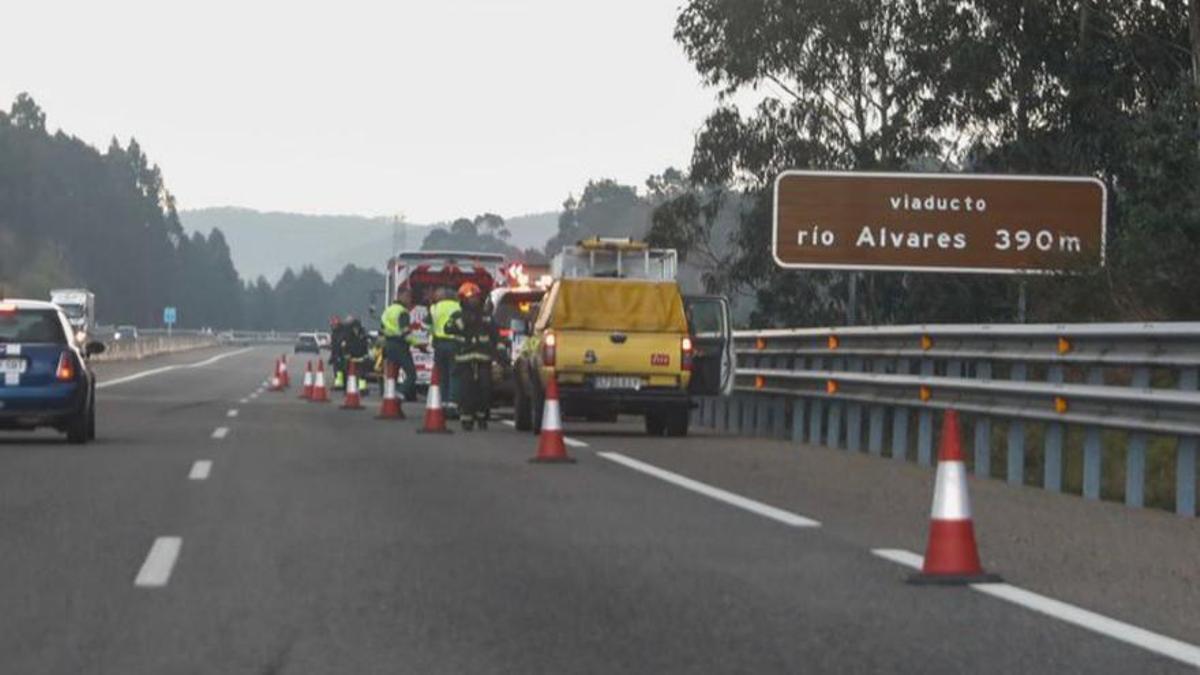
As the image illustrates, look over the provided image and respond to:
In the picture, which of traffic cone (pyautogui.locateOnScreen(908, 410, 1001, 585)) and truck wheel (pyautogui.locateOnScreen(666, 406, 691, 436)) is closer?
traffic cone (pyautogui.locateOnScreen(908, 410, 1001, 585))

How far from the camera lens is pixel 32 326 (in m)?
22.8

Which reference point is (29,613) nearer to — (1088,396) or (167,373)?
(1088,396)

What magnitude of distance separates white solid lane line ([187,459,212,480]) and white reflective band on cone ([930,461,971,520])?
7.89 metres

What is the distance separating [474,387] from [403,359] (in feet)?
29.2

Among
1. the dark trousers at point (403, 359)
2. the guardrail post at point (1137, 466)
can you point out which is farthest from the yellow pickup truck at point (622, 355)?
the guardrail post at point (1137, 466)

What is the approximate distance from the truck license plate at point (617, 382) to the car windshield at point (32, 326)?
228 inches

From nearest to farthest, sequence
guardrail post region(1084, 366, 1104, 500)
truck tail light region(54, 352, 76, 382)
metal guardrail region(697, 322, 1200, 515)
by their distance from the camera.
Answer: metal guardrail region(697, 322, 1200, 515), guardrail post region(1084, 366, 1104, 500), truck tail light region(54, 352, 76, 382)

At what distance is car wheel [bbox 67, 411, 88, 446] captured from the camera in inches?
870

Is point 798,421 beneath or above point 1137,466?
beneath

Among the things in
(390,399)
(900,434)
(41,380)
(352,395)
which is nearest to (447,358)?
(390,399)

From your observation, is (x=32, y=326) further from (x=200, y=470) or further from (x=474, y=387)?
(x=200, y=470)

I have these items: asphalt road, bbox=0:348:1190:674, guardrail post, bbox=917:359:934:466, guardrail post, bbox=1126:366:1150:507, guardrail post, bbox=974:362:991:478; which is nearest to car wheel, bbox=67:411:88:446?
asphalt road, bbox=0:348:1190:674

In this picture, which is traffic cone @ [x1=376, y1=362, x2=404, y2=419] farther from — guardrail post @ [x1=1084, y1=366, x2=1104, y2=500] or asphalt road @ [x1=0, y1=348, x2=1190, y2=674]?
guardrail post @ [x1=1084, y1=366, x2=1104, y2=500]

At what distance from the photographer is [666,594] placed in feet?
32.8
